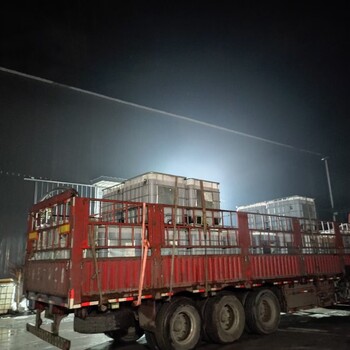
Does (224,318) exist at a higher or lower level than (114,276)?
lower

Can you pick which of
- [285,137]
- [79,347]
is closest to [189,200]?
[79,347]

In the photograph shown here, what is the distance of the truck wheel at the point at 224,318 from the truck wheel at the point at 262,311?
31cm

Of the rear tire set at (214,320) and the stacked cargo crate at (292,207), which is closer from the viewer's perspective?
Answer: the rear tire set at (214,320)

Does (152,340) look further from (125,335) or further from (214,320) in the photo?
(125,335)

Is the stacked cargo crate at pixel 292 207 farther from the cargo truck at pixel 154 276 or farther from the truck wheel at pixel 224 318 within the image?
the truck wheel at pixel 224 318

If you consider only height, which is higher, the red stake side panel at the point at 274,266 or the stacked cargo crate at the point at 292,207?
the stacked cargo crate at the point at 292,207

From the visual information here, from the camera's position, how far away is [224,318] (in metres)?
7.16

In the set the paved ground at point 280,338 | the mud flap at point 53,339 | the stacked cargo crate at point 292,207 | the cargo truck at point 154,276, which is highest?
the stacked cargo crate at point 292,207

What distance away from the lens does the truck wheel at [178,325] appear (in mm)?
6012

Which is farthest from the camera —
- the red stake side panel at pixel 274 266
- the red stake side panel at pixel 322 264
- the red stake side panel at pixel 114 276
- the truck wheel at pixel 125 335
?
the red stake side panel at pixel 322 264

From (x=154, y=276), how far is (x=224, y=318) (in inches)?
90.5

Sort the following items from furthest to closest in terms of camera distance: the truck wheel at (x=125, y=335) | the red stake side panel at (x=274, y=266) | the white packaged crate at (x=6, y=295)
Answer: the white packaged crate at (x=6, y=295)
the red stake side panel at (x=274, y=266)
the truck wheel at (x=125, y=335)

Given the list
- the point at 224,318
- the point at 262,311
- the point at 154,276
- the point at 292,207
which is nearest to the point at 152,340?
the point at 154,276

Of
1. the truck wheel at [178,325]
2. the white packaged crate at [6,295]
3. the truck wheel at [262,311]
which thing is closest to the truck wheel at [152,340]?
the truck wheel at [178,325]
